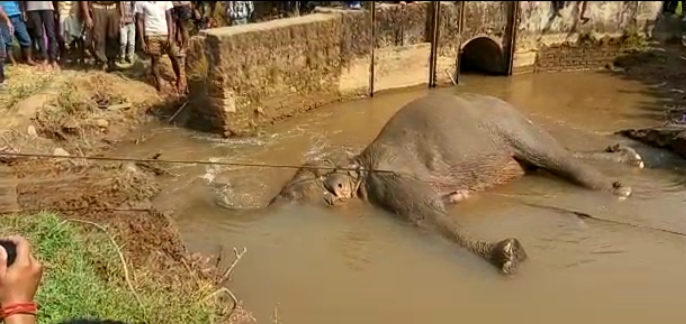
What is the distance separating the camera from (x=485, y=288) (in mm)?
6086

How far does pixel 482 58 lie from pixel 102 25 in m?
7.07

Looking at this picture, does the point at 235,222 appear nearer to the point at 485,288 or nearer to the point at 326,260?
the point at 326,260

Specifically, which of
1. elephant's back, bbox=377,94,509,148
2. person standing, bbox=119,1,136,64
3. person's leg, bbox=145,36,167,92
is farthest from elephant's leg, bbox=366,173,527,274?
person standing, bbox=119,1,136,64

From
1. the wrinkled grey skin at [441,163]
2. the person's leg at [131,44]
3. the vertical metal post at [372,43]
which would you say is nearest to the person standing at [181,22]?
the person's leg at [131,44]

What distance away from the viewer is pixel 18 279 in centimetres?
284

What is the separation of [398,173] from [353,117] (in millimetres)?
4240

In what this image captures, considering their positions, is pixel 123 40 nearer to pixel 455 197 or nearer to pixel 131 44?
pixel 131 44

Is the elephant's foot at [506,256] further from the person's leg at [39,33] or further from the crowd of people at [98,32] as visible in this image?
the person's leg at [39,33]

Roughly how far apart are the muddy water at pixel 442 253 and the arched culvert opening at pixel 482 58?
5070 millimetres

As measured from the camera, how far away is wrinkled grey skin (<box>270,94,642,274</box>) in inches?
292

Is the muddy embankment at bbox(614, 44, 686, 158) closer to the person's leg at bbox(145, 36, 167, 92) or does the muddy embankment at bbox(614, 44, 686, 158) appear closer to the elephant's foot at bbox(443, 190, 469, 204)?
the elephant's foot at bbox(443, 190, 469, 204)

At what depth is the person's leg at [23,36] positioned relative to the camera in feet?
35.9

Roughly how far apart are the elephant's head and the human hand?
15.4 ft

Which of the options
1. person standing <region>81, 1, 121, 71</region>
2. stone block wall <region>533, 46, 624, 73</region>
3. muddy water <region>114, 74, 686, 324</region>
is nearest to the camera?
muddy water <region>114, 74, 686, 324</region>
